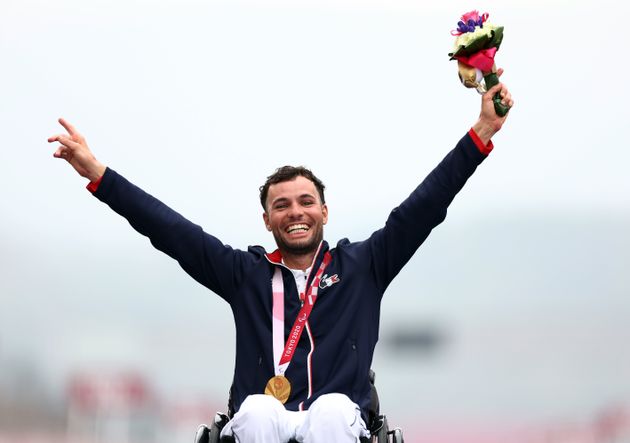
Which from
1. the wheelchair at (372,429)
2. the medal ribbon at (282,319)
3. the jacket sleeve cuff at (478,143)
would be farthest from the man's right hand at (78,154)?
the jacket sleeve cuff at (478,143)

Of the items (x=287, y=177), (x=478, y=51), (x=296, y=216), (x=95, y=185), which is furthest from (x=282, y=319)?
(x=478, y=51)

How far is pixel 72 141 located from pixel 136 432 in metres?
2.35

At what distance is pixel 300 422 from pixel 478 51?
95 centimetres

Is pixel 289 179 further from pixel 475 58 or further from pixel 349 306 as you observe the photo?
pixel 475 58

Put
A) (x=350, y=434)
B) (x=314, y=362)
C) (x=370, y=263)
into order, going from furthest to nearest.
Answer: (x=370, y=263) < (x=314, y=362) < (x=350, y=434)

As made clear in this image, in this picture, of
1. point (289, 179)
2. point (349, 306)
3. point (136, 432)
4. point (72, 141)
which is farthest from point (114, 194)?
point (136, 432)

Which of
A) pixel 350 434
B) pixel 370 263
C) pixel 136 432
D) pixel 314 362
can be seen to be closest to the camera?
pixel 350 434

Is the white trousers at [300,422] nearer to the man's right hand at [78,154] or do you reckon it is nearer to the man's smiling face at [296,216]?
the man's smiling face at [296,216]

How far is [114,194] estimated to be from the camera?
2543mm

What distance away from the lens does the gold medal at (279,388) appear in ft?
7.68

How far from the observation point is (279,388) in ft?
7.72

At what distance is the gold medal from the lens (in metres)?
2.34

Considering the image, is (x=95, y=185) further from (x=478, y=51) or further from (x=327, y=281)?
(x=478, y=51)

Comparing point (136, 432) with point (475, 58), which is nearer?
point (475, 58)
